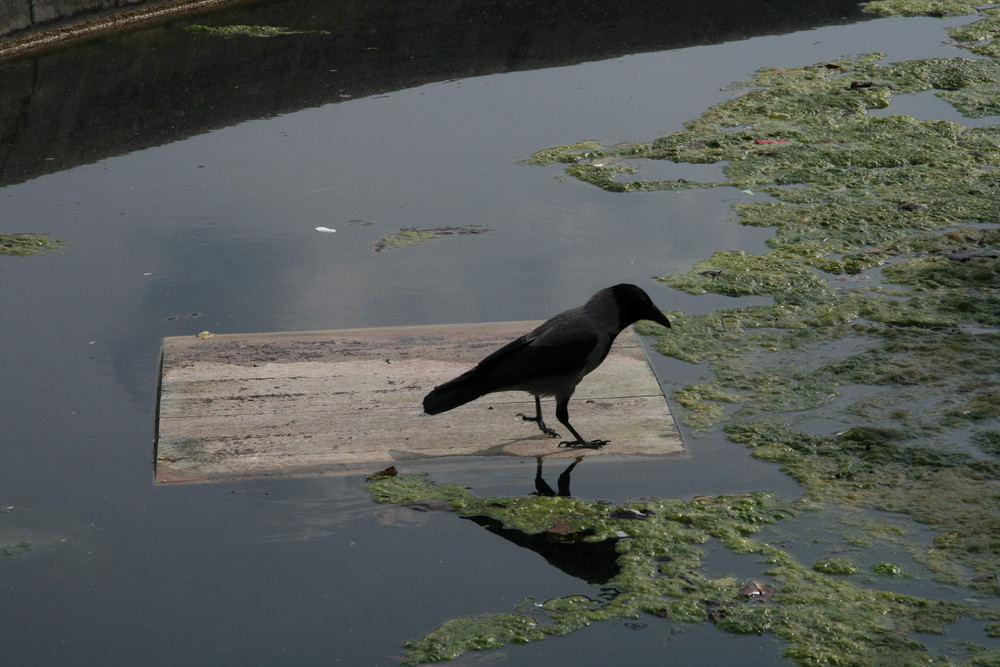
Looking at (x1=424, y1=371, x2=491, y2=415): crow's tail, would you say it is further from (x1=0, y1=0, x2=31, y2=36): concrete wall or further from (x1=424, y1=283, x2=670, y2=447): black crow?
(x1=0, y1=0, x2=31, y2=36): concrete wall

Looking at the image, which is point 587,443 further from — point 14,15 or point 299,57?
point 14,15

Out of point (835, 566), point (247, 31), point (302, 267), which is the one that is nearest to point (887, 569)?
point (835, 566)

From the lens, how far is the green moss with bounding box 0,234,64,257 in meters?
7.21

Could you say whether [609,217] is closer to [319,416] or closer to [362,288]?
[362,288]

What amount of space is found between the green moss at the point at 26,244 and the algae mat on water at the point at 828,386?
11.6 feet

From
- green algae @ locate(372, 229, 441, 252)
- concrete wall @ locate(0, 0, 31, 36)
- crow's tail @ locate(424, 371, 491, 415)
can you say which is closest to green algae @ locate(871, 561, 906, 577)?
crow's tail @ locate(424, 371, 491, 415)

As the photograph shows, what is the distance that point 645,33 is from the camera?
12.3 meters

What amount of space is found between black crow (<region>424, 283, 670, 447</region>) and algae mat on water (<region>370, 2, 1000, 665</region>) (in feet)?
1.55

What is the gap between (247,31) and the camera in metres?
12.0

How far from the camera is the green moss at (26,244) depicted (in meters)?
7.21

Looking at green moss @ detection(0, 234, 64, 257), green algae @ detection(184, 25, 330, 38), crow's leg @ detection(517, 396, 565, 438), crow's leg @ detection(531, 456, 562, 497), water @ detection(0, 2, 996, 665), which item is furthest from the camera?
green algae @ detection(184, 25, 330, 38)

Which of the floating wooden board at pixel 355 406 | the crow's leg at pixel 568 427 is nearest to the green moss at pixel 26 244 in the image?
the floating wooden board at pixel 355 406

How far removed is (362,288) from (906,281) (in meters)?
3.13

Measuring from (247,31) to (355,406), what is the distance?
7.61 meters
